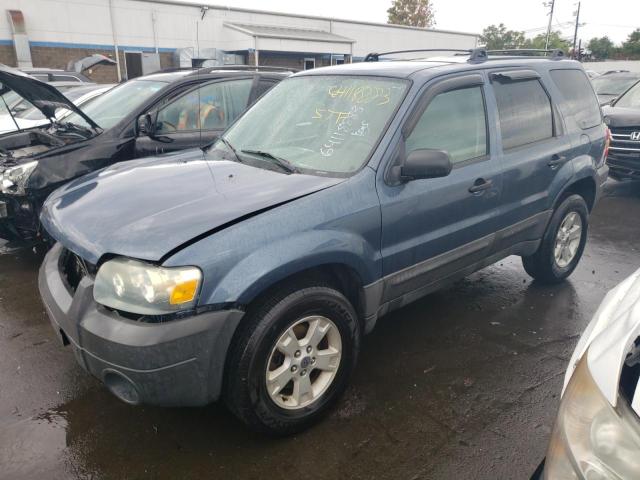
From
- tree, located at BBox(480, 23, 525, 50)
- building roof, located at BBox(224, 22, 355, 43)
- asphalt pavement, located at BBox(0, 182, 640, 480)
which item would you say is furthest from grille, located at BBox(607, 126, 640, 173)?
tree, located at BBox(480, 23, 525, 50)

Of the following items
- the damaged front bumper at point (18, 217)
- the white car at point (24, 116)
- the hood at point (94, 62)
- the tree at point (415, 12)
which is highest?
the tree at point (415, 12)

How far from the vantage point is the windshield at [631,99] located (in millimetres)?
8469

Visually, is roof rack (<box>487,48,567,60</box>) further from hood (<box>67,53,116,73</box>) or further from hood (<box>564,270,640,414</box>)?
hood (<box>67,53,116,73</box>)

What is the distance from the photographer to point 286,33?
30062 mm

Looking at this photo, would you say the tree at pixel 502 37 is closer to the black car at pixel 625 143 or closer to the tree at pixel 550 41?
the tree at pixel 550 41

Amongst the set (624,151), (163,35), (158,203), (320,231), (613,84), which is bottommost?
(624,151)

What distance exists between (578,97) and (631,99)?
5.45m

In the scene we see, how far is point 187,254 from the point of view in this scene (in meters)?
2.12

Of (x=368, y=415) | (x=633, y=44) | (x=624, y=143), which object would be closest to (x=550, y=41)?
(x=633, y=44)

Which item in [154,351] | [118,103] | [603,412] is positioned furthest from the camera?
[118,103]

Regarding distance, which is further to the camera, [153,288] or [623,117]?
[623,117]

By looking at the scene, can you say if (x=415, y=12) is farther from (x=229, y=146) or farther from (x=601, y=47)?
(x=229, y=146)

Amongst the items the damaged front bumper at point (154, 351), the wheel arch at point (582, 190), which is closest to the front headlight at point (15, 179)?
the damaged front bumper at point (154, 351)

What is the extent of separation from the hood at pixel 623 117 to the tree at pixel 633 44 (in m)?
49.5
